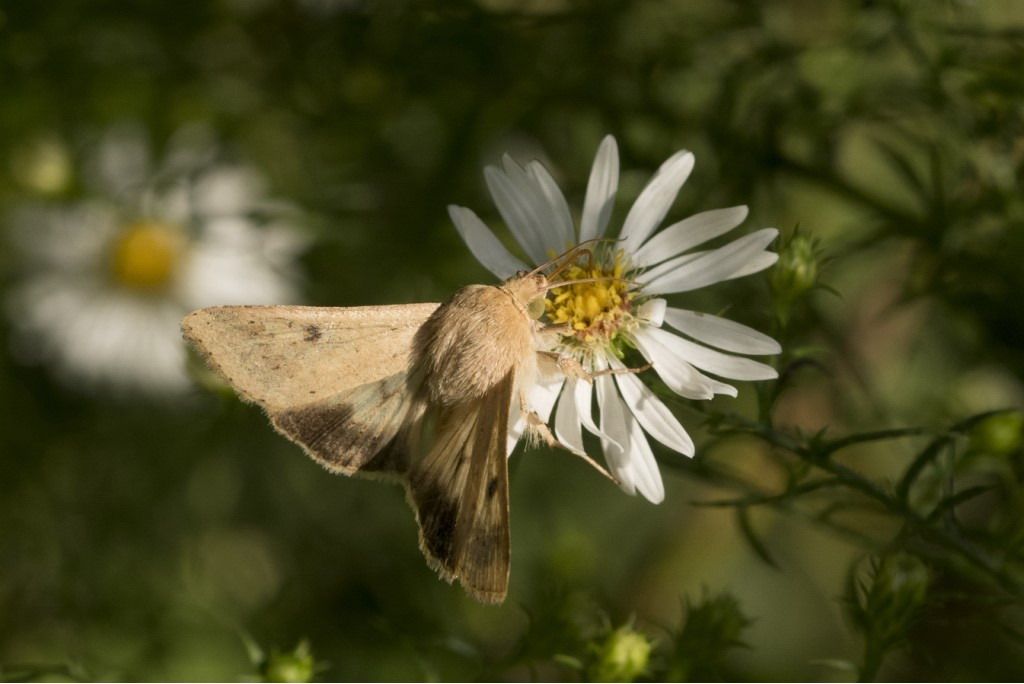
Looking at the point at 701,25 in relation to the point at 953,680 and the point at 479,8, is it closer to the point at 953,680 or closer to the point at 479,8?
the point at 479,8

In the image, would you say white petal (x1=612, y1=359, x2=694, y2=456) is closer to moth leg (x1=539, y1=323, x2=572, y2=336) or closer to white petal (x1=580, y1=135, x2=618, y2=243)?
moth leg (x1=539, y1=323, x2=572, y2=336)

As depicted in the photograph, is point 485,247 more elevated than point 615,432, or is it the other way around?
point 485,247

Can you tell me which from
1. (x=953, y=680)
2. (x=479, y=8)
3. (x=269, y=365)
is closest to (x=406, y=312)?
(x=269, y=365)

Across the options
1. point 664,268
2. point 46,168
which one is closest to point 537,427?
point 664,268

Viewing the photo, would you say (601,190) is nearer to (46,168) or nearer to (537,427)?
(537,427)

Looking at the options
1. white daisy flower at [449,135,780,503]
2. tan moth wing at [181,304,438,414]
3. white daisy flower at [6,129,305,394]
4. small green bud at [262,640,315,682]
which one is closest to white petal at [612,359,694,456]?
white daisy flower at [449,135,780,503]

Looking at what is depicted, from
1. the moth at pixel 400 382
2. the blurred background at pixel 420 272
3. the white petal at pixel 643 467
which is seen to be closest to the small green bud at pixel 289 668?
the blurred background at pixel 420 272
